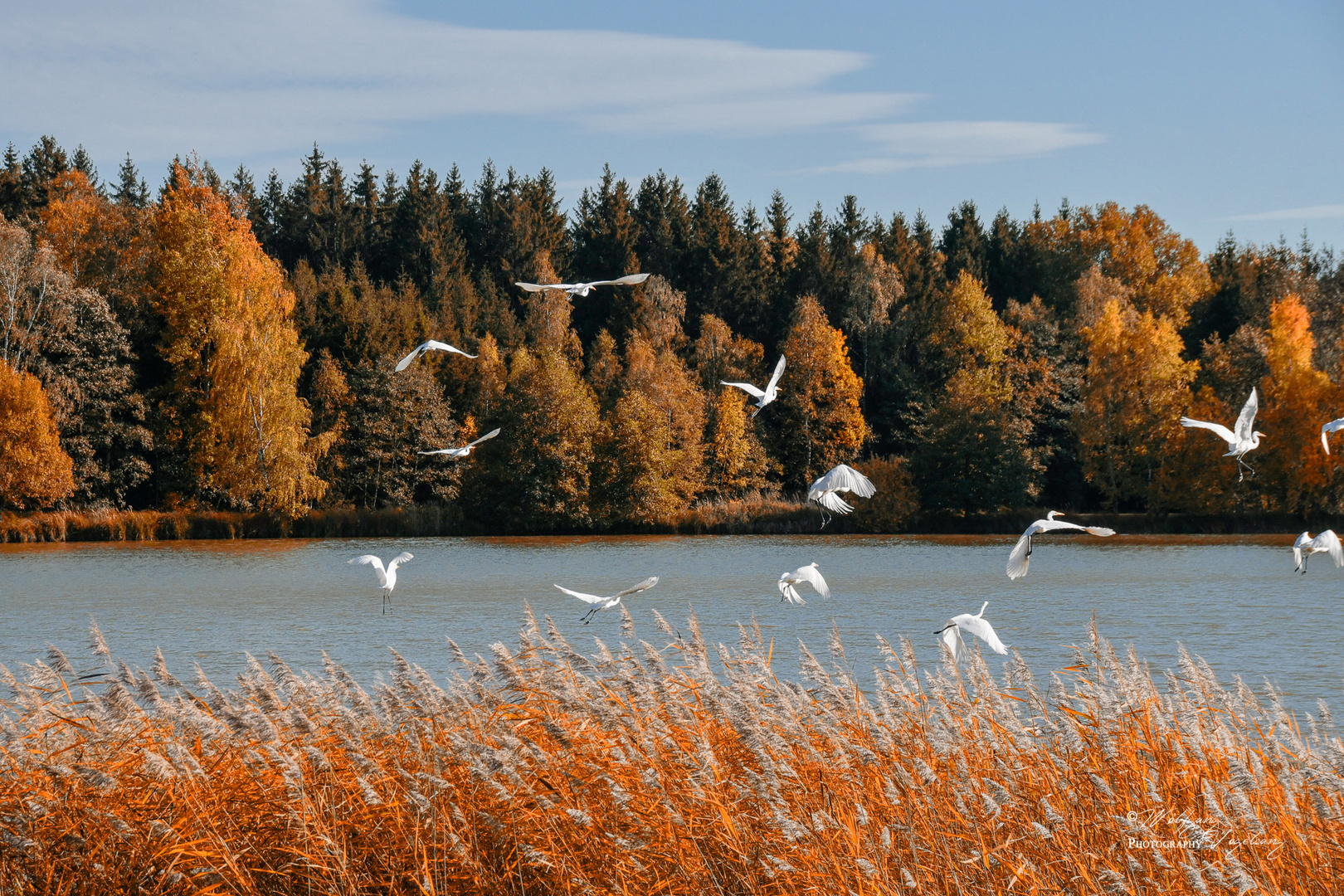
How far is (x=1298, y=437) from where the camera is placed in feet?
162

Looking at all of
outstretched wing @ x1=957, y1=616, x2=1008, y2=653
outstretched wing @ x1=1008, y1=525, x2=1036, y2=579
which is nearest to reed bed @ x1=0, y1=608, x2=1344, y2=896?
outstretched wing @ x1=957, y1=616, x2=1008, y2=653

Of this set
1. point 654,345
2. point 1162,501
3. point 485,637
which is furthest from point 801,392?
point 485,637

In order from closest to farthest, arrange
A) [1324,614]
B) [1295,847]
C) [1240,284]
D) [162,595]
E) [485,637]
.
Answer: [1295,847] → [485,637] → [1324,614] → [162,595] → [1240,284]

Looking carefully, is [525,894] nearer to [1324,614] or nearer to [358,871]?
[358,871]

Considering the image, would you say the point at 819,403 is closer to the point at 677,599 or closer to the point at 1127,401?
the point at 1127,401

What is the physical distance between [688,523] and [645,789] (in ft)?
159

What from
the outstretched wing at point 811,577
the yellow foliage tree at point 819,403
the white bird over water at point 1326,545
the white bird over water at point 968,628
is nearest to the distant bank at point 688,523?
the yellow foliage tree at point 819,403

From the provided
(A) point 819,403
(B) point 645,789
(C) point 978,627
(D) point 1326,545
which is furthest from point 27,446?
(B) point 645,789

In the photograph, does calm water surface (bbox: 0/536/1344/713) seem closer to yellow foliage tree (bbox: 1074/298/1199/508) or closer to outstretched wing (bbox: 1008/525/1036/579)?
outstretched wing (bbox: 1008/525/1036/579)

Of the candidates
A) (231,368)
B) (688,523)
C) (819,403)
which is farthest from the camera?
(819,403)

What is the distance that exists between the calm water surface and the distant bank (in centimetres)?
269

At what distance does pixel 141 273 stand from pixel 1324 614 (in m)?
48.7

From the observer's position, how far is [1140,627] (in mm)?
22781

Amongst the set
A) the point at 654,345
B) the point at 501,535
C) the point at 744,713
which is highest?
the point at 654,345
